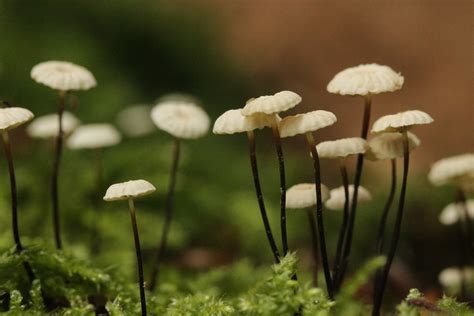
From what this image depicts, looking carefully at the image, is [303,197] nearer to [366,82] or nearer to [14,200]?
[366,82]

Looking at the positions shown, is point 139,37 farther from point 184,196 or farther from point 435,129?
point 435,129

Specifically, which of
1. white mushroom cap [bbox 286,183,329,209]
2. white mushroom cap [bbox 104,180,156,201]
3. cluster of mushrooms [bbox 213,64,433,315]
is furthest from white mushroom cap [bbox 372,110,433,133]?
white mushroom cap [bbox 104,180,156,201]

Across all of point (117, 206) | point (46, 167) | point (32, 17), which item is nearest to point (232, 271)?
point (117, 206)

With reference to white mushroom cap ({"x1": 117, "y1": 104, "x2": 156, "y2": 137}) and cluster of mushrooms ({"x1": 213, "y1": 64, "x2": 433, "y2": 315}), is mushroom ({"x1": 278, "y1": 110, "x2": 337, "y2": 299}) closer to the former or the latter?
cluster of mushrooms ({"x1": 213, "y1": 64, "x2": 433, "y2": 315})

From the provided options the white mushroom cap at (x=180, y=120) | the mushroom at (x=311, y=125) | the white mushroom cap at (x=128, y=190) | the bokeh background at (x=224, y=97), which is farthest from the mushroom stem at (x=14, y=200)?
the mushroom at (x=311, y=125)

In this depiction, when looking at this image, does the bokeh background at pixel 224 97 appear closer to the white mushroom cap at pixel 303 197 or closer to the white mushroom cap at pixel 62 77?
the white mushroom cap at pixel 62 77
